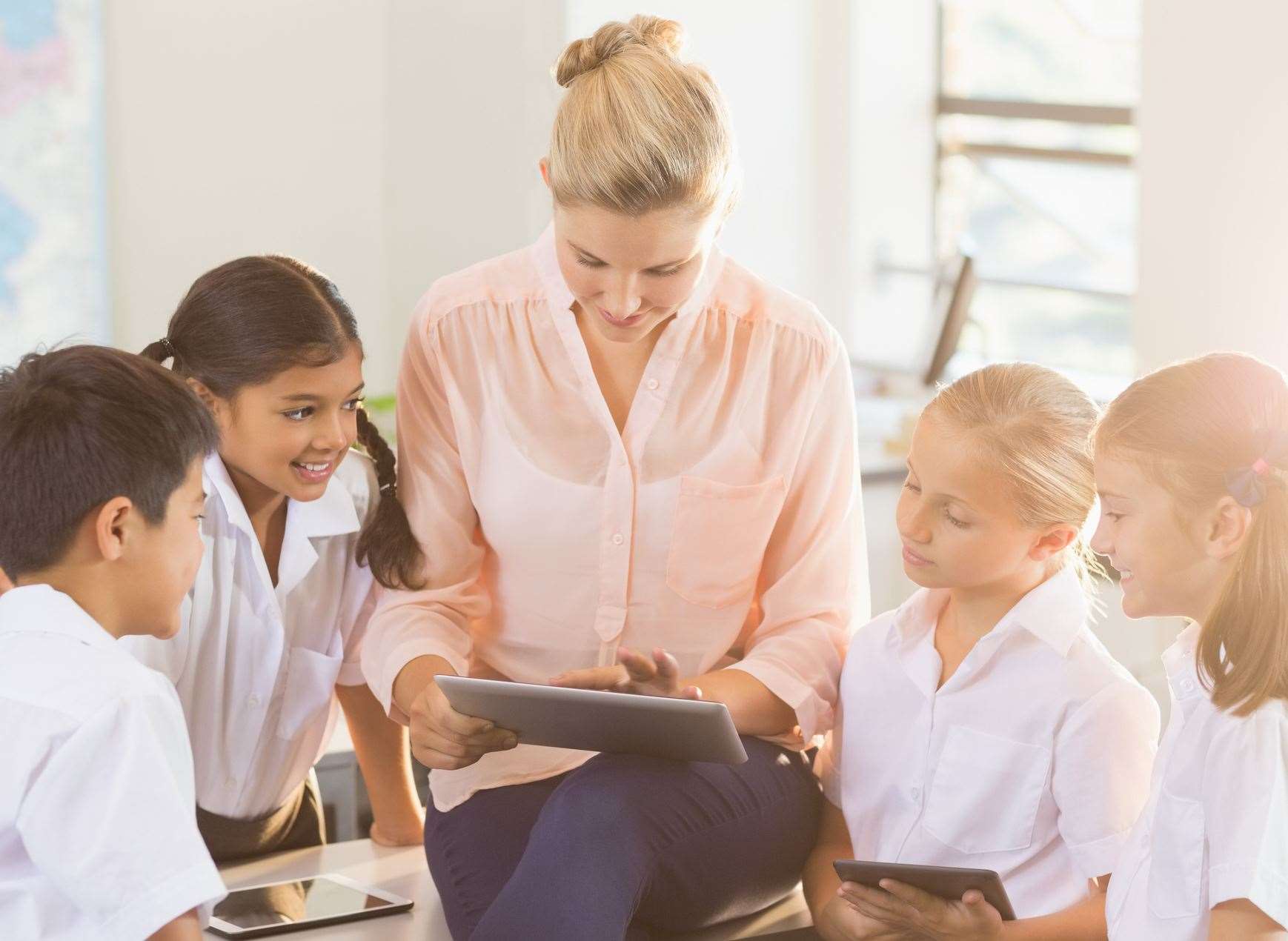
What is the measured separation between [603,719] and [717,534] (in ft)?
1.31

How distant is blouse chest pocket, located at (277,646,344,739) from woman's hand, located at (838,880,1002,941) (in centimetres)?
78

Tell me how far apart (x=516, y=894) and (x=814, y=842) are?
1.38ft

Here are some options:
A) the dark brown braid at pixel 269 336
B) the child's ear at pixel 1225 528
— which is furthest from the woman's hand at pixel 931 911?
the dark brown braid at pixel 269 336

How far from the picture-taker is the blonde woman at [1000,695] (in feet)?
5.32

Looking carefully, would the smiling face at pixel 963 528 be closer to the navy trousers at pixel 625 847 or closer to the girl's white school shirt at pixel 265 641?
the navy trousers at pixel 625 847

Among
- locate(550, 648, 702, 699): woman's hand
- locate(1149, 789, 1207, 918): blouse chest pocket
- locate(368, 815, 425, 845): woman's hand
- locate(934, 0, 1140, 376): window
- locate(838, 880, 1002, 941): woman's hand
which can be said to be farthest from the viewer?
locate(934, 0, 1140, 376): window

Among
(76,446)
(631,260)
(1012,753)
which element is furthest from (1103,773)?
(76,446)

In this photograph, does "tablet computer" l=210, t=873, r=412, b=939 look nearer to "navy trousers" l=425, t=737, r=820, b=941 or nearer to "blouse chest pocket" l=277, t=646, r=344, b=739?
"navy trousers" l=425, t=737, r=820, b=941

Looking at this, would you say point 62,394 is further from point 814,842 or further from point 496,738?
point 814,842

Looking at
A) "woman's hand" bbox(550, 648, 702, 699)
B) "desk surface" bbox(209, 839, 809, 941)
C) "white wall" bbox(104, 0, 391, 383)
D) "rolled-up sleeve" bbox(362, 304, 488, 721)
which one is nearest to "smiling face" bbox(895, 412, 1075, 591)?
"woman's hand" bbox(550, 648, 702, 699)

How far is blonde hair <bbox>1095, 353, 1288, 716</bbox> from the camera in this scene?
4.46ft

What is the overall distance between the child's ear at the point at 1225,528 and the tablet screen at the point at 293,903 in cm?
100

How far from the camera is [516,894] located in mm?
1556

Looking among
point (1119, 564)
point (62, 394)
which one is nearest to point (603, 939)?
point (1119, 564)
